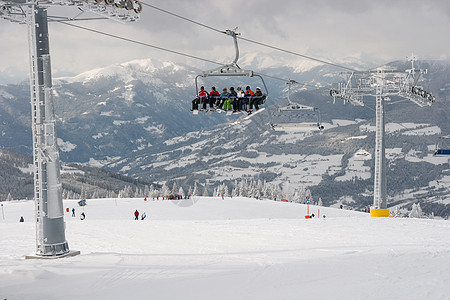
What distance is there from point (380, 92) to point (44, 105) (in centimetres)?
1993

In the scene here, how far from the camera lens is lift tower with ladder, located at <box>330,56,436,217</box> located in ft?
90.7

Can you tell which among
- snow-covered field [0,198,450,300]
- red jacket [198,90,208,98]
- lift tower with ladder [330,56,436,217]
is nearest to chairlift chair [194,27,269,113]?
red jacket [198,90,208,98]

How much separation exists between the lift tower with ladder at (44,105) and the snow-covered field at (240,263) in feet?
4.99

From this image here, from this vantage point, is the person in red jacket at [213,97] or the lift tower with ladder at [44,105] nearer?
the lift tower with ladder at [44,105]

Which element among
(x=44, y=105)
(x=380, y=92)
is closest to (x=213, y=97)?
(x=44, y=105)

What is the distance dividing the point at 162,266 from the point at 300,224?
41.9ft

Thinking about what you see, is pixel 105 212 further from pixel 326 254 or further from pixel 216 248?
pixel 326 254

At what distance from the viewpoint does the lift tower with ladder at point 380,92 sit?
90.7 ft

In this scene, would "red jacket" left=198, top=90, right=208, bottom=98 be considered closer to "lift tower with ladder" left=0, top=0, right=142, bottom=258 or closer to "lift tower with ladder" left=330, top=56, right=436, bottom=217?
"lift tower with ladder" left=0, top=0, right=142, bottom=258

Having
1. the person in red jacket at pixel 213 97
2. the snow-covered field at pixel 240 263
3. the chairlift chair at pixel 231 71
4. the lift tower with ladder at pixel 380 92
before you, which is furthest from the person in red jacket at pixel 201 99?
the lift tower with ladder at pixel 380 92

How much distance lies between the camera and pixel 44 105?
51.2ft

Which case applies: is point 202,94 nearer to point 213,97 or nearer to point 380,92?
point 213,97

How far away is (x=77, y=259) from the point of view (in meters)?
15.6

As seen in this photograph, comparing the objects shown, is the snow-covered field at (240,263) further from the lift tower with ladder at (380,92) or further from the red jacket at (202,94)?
the red jacket at (202,94)
